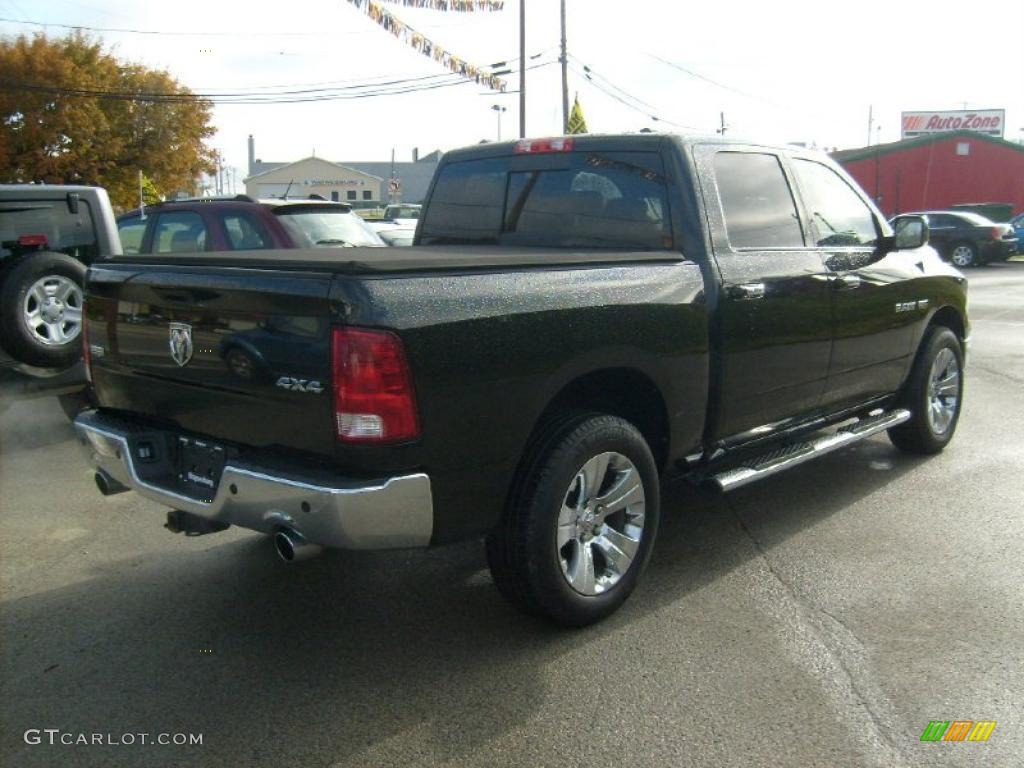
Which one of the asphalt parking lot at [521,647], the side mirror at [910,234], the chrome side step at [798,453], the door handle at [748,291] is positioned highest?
the side mirror at [910,234]

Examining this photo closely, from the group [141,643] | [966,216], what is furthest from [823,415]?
[966,216]

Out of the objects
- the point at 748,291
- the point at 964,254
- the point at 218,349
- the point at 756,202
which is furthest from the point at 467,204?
the point at 964,254

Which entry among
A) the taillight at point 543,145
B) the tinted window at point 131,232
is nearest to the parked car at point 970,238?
the tinted window at point 131,232

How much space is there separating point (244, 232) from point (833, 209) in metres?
4.68

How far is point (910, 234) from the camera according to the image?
19.0ft

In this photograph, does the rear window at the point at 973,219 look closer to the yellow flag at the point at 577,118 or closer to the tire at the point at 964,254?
the tire at the point at 964,254

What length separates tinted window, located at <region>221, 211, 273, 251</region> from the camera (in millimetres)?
7964

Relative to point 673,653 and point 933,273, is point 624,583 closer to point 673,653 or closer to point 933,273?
point 673,653

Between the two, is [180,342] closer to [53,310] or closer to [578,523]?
[578,523]

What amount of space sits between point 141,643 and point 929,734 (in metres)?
2.79

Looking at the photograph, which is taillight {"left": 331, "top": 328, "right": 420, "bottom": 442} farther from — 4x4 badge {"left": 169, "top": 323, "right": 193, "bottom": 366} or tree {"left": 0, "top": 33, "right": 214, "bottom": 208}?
tree {"left": 0, "top": 33, "right": 214, "bottom": 208}

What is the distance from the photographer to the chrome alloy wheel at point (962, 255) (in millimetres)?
26217

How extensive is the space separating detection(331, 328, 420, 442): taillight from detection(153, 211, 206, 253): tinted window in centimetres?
558

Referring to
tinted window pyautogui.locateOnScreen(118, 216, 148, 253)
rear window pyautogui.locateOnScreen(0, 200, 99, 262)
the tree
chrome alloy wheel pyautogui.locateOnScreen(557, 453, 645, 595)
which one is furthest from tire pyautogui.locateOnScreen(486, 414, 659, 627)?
the tree
